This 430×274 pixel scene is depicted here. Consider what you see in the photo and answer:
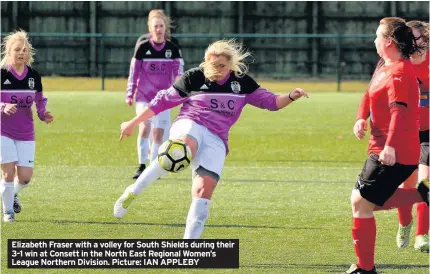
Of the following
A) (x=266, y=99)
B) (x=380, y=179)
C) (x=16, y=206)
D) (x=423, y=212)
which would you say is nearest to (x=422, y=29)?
(x=266, y=99)

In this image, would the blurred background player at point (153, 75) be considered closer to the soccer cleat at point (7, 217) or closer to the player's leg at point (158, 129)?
the player's leg at point (158, 129)

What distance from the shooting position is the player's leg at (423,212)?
9195 millimetres

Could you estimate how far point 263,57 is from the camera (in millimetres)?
40344

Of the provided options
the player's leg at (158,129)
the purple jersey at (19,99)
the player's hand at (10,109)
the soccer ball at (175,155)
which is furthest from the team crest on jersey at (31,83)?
the player's leg at (158,129)

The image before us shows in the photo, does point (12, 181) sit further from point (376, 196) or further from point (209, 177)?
point (376, 196)

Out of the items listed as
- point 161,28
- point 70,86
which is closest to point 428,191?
point 161,28

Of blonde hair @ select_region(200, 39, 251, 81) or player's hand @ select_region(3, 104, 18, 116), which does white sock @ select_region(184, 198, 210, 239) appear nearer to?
blonde hair @ select_region(200, 39, 251, 81)

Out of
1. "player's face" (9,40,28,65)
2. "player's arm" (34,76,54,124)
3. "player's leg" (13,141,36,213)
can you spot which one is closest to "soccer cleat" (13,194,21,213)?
"player's leg" (13,141,36,213)

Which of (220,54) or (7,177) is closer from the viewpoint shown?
(220,54)

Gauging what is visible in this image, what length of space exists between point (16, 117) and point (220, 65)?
2.72m

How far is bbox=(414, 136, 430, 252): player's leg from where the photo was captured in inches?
362

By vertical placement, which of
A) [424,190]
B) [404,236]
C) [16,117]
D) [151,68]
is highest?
[151,68]

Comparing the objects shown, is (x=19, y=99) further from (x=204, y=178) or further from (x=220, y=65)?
(x=204, y=178)
